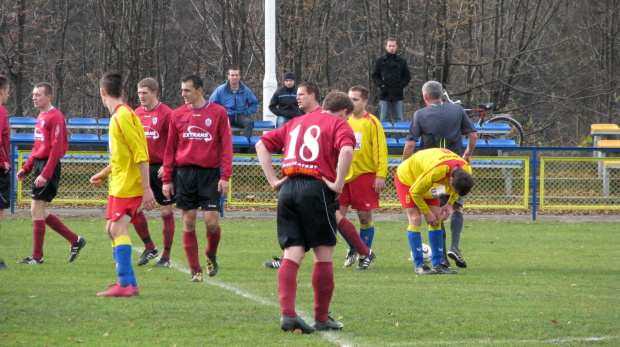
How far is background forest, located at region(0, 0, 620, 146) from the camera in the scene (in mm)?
26172

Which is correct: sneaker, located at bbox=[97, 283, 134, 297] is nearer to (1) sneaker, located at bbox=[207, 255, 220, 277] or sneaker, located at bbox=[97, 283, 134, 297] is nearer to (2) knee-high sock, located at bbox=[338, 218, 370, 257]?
(1) sneaker, located at bbox=[207, 255, 220, 277]

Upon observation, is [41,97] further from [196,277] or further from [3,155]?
[196,277]

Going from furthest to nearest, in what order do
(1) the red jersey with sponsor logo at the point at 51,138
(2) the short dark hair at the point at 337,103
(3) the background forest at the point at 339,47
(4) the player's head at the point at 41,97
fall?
1. (3) the background forest at the point at 339,47
2. (4) the player's head at the point at 41,97
3. (1) the red jersey with sponsor logo at the point at 51,138
4. (2) the short dark hair at the point at 337,103

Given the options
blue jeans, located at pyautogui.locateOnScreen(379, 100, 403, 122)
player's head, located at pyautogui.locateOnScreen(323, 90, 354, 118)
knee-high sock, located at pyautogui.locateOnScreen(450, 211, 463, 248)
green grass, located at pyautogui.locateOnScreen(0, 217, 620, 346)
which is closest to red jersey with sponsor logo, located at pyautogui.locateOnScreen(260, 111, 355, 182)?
player's head, located at pyautogui.locateOnScreen(323, 90, 354, 118)

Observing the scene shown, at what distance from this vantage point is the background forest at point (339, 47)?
26.2 m

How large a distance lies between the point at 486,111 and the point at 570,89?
8.48 m

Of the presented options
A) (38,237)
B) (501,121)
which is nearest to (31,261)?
(38,237)

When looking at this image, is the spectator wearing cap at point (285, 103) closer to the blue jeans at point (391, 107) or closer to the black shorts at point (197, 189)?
the blue jeans at point (391, 107)

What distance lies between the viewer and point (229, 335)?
→ 5766 millimetres

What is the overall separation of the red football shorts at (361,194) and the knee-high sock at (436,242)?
3.34 ft

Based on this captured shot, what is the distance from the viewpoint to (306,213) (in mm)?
5926

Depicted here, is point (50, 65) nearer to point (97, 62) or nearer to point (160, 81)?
point (97, 62)

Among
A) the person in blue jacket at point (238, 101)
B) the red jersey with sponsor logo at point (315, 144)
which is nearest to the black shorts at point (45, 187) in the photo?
the red jersey with sponsor logo at point (315, 144)

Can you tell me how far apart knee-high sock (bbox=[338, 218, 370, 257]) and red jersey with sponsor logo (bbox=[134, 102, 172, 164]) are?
85.6 inches
